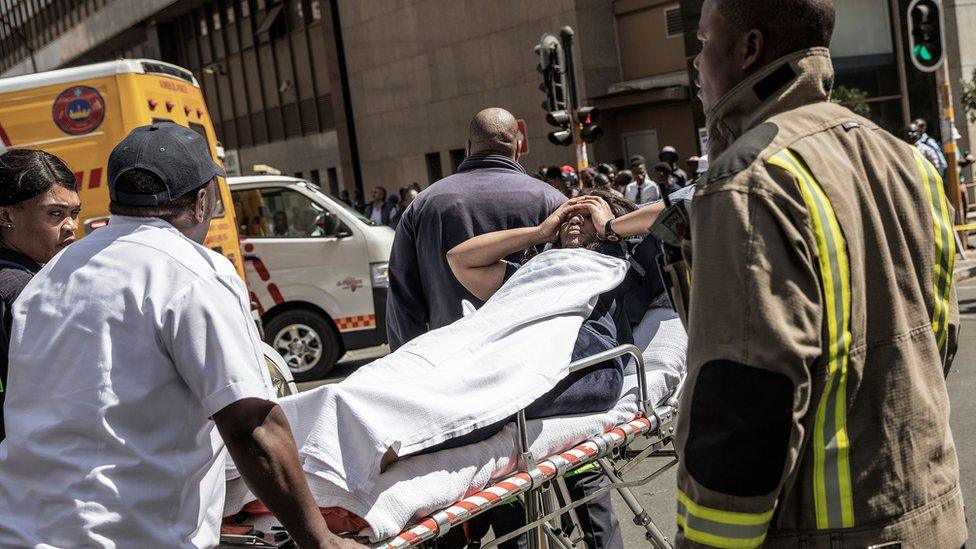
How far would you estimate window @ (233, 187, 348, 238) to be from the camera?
10.5m

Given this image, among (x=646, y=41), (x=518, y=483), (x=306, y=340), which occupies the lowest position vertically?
(x=306, y=340)

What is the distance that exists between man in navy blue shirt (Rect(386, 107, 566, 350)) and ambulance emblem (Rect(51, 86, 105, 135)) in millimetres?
4907

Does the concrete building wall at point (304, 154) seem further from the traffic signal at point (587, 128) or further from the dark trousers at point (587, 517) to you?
the dark trousers at point (587, 517)

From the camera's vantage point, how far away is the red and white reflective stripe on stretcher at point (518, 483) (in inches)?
108

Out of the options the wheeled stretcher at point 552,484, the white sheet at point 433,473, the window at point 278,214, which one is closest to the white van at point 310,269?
the window at point 278,214

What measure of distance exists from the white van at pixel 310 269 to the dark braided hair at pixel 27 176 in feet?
22.9

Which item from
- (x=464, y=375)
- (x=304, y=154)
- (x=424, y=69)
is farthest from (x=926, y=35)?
(x=304, y=154)

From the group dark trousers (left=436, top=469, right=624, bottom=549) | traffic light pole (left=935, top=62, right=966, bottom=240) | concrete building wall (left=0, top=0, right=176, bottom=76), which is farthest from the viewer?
concrete building wall (left=0, top=0, right=176, bottom=76)

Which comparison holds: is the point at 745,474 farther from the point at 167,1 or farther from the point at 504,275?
the point at 167,1

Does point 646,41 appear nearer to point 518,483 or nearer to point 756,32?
point 518,483

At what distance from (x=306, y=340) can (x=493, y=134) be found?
258 inches

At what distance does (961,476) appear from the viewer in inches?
205

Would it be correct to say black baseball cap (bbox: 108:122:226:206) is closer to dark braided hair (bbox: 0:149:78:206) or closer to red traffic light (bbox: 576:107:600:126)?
dark braided hair (bbox: 0:149:78:206)

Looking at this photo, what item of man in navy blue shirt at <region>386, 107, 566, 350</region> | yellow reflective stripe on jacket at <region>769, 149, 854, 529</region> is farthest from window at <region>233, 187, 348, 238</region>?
yellow reflective stripe on jacket at <region>769, 149, 854, 529</region>
